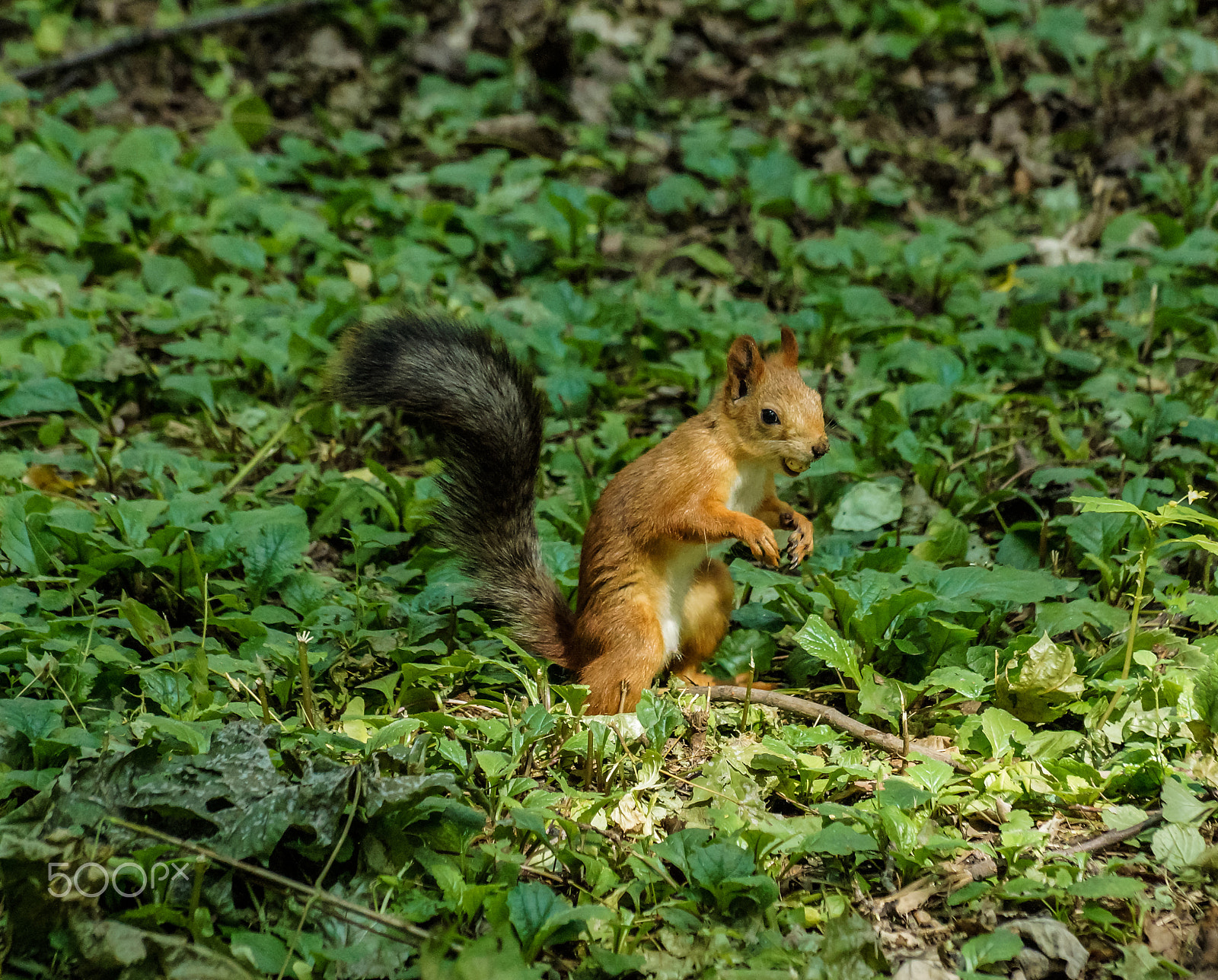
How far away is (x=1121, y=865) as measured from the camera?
5.94ft

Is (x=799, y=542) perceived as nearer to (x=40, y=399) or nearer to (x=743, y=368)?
(x=743, y=368)

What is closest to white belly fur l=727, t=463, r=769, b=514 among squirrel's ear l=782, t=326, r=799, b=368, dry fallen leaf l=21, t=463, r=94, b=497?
squirrel's ear l=782, t=326, r=799, b=368

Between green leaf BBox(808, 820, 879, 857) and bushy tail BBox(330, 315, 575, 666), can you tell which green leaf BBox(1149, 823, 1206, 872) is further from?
bushy tail BBox(330, 315, 575, 666)

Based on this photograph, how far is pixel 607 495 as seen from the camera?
97.5 inches

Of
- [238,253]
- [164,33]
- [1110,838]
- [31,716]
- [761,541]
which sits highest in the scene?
[164,33]

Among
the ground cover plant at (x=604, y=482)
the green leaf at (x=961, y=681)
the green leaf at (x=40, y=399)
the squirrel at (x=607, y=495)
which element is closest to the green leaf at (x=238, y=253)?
the ground cover plant at (x=604, y=482)

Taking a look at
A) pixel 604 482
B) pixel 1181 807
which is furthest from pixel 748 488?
pixel 1181 807

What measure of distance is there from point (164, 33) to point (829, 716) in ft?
17.2

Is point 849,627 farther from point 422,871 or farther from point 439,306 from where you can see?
point 439,306

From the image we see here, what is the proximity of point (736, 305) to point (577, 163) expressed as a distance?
4.72 feet

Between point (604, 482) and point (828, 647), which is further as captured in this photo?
point (604, 482)

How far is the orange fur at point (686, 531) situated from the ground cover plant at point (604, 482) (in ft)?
0.39

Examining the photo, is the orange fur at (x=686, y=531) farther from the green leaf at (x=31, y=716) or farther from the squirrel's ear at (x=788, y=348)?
the green leaf at (x=31, y=716)

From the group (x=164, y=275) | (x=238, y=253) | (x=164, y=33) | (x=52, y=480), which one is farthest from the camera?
(x=164, y=33)
